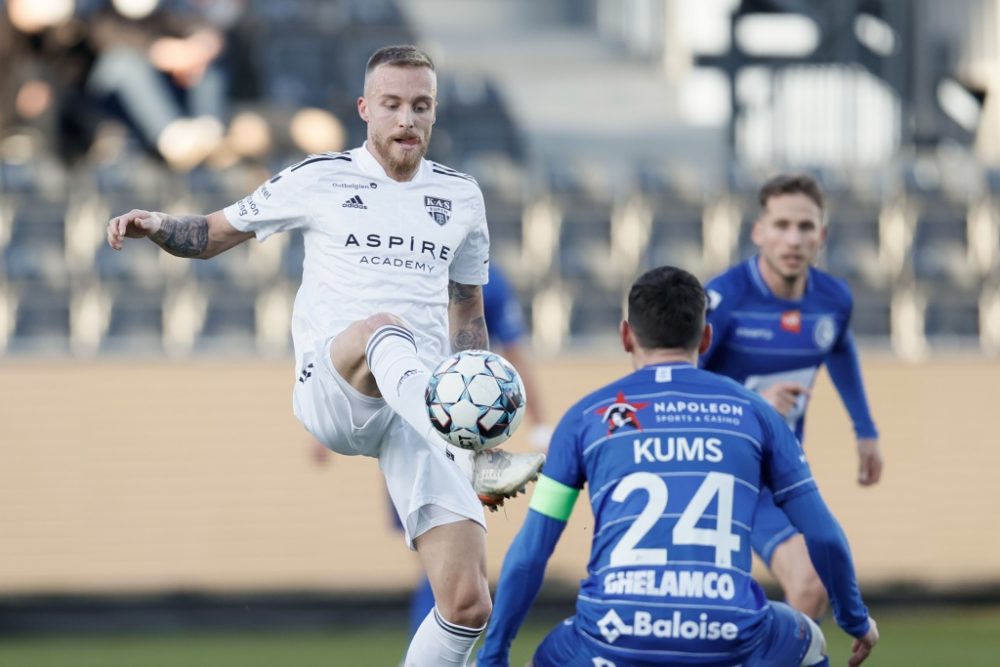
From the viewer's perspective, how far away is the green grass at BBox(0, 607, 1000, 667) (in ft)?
28.8

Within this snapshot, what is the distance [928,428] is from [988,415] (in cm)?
38

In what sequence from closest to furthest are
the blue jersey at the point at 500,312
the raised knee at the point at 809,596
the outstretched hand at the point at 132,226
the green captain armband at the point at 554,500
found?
the green captain armband at the point at 554,500
the outstretched hand at the point at 132,226
the raised knee at the point at 809,596
the blue jersey at the point at 500,312

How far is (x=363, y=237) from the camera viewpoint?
508 cm

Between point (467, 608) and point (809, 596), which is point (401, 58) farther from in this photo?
point (809, 596)

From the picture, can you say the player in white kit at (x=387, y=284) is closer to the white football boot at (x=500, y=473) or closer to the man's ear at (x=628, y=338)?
the white football boot at (x=500, y=473)

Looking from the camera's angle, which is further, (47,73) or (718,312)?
(47,73)

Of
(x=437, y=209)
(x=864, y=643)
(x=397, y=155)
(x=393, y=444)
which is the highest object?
(x=397, y=155)

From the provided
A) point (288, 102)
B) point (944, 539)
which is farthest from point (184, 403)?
point (944, 539)

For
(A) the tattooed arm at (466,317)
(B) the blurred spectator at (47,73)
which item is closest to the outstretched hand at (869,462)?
(A) the tattooed arm at (466,317)

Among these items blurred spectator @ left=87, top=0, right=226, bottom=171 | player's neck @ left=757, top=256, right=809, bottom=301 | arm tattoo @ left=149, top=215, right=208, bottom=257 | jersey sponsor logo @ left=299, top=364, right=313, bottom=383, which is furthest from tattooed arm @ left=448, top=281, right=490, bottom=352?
blurred spectator @ left=87, top=0, right=226, bottom=171

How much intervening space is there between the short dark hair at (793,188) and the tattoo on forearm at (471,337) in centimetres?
138

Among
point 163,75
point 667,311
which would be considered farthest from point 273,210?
point 163,75

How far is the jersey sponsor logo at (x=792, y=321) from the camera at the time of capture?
629 centimetres

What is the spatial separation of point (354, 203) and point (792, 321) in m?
1.95
